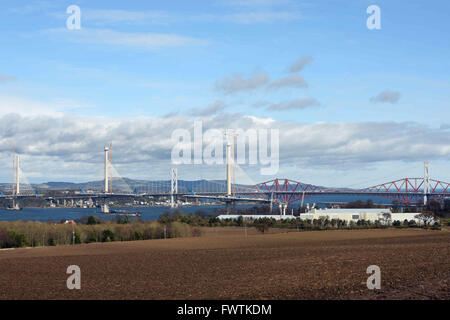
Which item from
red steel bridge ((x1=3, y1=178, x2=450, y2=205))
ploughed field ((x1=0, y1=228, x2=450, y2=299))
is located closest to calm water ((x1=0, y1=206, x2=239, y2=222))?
red steel bridge ((x1=3, y1=178, x2=450, y2=205))

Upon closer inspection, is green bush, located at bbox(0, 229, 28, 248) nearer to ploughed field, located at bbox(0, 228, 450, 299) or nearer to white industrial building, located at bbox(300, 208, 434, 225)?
ploughed field, located at bbox(0, 228, 450, 299)

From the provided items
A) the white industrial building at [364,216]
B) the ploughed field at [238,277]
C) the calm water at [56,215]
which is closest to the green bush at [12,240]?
the ploughed field at [238,277]

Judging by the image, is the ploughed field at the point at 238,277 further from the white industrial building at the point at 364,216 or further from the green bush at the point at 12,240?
the white industrial building at the point at 364,216

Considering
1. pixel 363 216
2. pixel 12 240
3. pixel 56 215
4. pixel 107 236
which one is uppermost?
pixel 363 216

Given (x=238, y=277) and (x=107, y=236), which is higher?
(x=238, y=277)

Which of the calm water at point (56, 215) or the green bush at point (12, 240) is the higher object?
the green bush at point (12, 240)

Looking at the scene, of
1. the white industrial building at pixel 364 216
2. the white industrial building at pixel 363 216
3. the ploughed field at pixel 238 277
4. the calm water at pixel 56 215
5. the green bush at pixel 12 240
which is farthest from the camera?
the calm water at pixel 56 215

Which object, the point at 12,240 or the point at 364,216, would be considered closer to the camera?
the point at 12,240

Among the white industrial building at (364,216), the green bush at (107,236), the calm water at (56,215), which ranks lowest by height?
the calm water at (56,215)

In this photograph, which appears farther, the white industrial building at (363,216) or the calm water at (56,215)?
the calm water at (56,215)

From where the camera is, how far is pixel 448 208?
84.4m

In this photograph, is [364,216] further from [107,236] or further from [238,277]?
[238,277]

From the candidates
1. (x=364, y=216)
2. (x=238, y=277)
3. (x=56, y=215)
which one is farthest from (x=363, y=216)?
(x=56, y=215)
